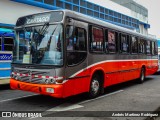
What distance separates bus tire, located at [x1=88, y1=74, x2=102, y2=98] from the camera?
28.6 ft

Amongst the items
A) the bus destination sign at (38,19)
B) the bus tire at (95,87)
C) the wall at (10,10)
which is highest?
the wall at (10,10)

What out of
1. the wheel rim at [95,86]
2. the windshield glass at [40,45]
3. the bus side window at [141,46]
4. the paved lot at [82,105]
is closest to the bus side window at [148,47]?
the bus side window at [141,46]

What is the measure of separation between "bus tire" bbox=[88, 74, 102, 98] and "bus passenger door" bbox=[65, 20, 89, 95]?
49cm

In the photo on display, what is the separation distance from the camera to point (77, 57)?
25.5 feet

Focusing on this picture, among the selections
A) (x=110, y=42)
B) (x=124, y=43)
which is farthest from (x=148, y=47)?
(x=110, y=42)

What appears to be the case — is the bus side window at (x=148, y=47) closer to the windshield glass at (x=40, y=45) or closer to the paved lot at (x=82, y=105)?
the paved lot at (x=82, y=105)

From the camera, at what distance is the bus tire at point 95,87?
28.6ft

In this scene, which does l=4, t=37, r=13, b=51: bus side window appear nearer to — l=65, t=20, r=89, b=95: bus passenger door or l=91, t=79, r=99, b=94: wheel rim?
l=65, t=20, r=89, b=95: bus passenger door

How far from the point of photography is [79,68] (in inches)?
308

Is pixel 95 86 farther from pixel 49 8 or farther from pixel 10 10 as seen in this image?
pixel 49 8

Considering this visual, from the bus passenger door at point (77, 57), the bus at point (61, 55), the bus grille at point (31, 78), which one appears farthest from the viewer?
the bus passenger door at point (77, 57)

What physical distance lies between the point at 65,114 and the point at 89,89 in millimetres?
2071

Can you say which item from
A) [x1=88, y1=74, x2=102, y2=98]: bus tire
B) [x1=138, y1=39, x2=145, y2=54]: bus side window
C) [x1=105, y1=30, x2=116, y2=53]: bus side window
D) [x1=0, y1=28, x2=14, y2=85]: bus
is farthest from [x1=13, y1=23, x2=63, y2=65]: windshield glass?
[x1=138, y1=39, x2=145, y2=54]: bus side window

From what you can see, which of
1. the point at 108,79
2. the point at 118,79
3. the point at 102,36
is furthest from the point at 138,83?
the point at 102,36
